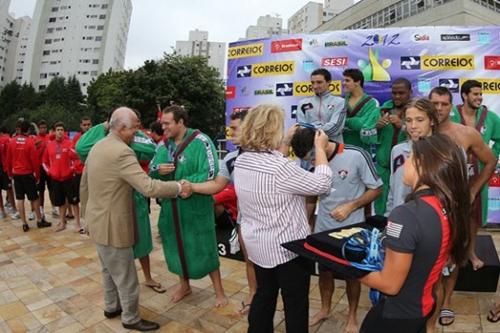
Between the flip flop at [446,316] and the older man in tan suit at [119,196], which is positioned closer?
the older man in tan suit at [119,196]

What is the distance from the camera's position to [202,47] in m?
120

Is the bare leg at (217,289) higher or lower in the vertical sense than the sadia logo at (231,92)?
lower

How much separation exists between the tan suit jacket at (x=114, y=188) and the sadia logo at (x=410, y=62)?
5.09 meters

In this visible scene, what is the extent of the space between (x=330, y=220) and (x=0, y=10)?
277 feet

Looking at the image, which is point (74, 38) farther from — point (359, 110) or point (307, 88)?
point (359, 110)

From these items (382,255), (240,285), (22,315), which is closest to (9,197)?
(22,315)

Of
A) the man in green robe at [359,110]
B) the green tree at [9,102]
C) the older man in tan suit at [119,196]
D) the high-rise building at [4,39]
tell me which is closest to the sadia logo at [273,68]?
the man in green robe at [359,110]

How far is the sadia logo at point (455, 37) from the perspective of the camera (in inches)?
220

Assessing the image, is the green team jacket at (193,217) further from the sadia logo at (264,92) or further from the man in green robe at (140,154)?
the sadia logo at (264,92)

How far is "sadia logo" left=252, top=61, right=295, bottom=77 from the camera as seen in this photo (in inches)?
257

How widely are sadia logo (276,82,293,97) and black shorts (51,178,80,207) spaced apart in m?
4.28

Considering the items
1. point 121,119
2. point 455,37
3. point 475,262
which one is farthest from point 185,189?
point 455,37

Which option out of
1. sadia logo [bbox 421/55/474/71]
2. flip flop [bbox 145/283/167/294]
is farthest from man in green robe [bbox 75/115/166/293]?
sadia logo [bbox 421/55/474/71]

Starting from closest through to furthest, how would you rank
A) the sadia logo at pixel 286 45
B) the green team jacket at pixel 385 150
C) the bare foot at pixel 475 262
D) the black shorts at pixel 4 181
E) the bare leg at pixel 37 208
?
1. the bare foot at pixel 475 262
2. the green team jacket at pixel 385 150
3. the bare leg at pixel 37 208
4. the sadia logo at pixel 286 45
5. the black shorts at pixel 4 181
